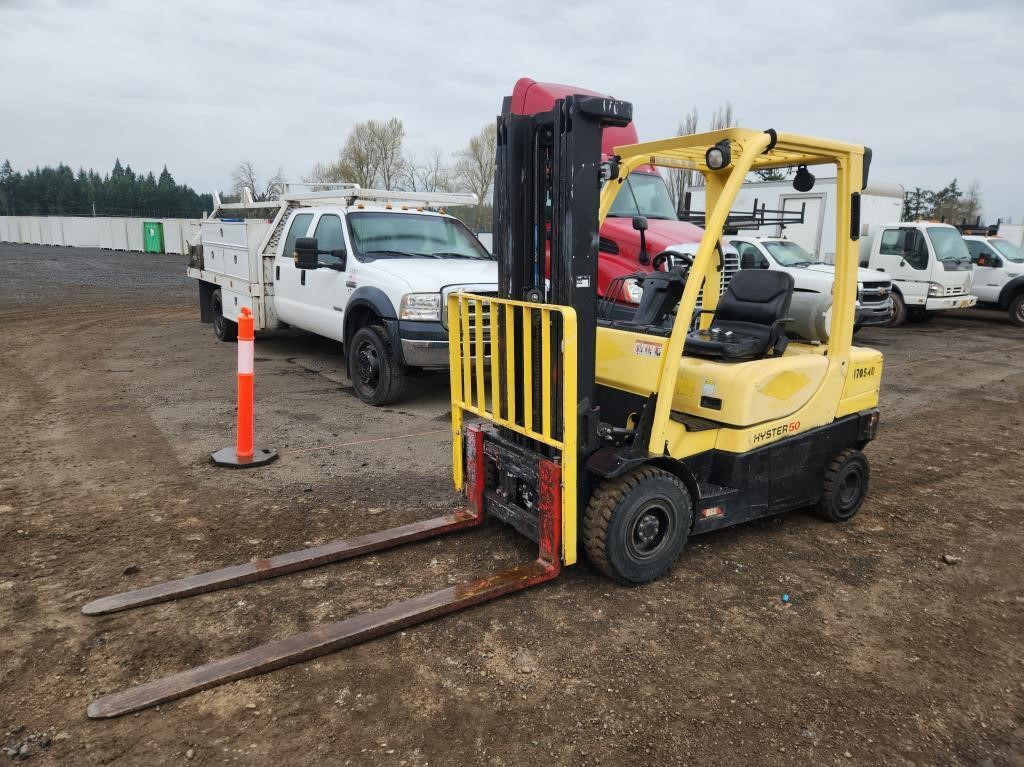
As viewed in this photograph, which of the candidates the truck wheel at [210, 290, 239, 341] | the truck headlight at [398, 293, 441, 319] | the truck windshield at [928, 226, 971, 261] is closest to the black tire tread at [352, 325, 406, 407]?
the truck headlight at [398, 293, 441, 319]

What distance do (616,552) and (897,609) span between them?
1463 mm

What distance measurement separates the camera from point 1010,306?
15984 millimetres

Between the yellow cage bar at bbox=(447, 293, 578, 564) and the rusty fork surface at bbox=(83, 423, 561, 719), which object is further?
the yellow cage bar at bbox=(447, 293, 578, 564)

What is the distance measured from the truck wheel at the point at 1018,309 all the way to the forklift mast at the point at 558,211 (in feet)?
Answer: 52.9

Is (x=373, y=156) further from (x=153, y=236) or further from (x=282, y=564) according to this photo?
Answer: (x=282, y=564)

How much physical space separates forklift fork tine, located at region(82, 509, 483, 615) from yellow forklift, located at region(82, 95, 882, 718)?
12 millimetres

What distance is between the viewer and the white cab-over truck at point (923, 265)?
14359 millimetres

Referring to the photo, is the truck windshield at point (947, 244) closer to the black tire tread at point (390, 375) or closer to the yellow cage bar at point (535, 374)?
the black tire tread at point (390, 375)

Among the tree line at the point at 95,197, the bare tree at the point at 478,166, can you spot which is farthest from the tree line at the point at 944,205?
the tree line at the point at 95,197

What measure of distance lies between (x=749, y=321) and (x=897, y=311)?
1233cm

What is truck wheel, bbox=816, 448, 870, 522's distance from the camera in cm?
466

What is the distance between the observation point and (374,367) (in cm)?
756

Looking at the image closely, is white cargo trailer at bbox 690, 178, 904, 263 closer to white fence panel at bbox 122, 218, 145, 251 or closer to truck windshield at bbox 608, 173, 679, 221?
truck windshield at bbox 608, 173, 679, 221

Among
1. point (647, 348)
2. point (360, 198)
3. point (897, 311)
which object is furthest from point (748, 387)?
point (897, 311)
